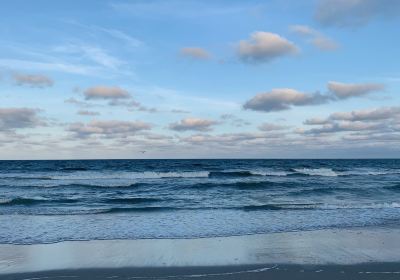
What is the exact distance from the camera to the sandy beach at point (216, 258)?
28.6 feet

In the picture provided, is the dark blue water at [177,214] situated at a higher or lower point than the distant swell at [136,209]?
higher

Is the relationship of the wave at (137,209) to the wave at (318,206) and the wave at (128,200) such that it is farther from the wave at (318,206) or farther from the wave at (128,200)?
the wave at (318,206)

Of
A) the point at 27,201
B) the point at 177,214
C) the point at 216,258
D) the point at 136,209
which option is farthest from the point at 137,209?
the point at 216,258

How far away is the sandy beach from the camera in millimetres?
8731

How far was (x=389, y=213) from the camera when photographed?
18.2m

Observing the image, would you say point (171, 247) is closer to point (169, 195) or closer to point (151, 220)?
point (151, 220)

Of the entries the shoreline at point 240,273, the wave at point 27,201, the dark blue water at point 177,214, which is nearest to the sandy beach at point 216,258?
the shoreline at point 240,273

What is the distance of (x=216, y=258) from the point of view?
1002cm

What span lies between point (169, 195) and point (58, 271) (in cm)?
1821

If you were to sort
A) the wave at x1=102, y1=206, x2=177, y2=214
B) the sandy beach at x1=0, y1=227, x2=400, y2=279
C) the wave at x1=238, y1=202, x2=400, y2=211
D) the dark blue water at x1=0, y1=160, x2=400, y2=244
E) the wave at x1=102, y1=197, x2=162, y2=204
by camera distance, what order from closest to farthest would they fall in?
the sandy beach at x1=0, y1=227, x2=400, y2=279
the dark blue water at x1=0, y1=160, x2=400, y2=244
the wave at x1=102, y1=206, x2=177, y2=214
the wave at x1=238, y1=202, x2=400, y2=211
the wave at x1=102, y1=197, x2=162, y2=204

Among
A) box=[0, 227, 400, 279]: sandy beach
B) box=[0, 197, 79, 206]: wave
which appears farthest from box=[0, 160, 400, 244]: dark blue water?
box=[0, 227, 400, 279]: sandy beach

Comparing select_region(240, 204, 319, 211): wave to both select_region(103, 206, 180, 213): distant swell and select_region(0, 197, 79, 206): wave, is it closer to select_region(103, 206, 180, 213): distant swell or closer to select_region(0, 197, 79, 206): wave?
select_region(103, 206, 180, 213): distant swell

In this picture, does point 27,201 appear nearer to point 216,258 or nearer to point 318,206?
point 318,206

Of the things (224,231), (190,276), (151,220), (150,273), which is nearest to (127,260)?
(150,273)
